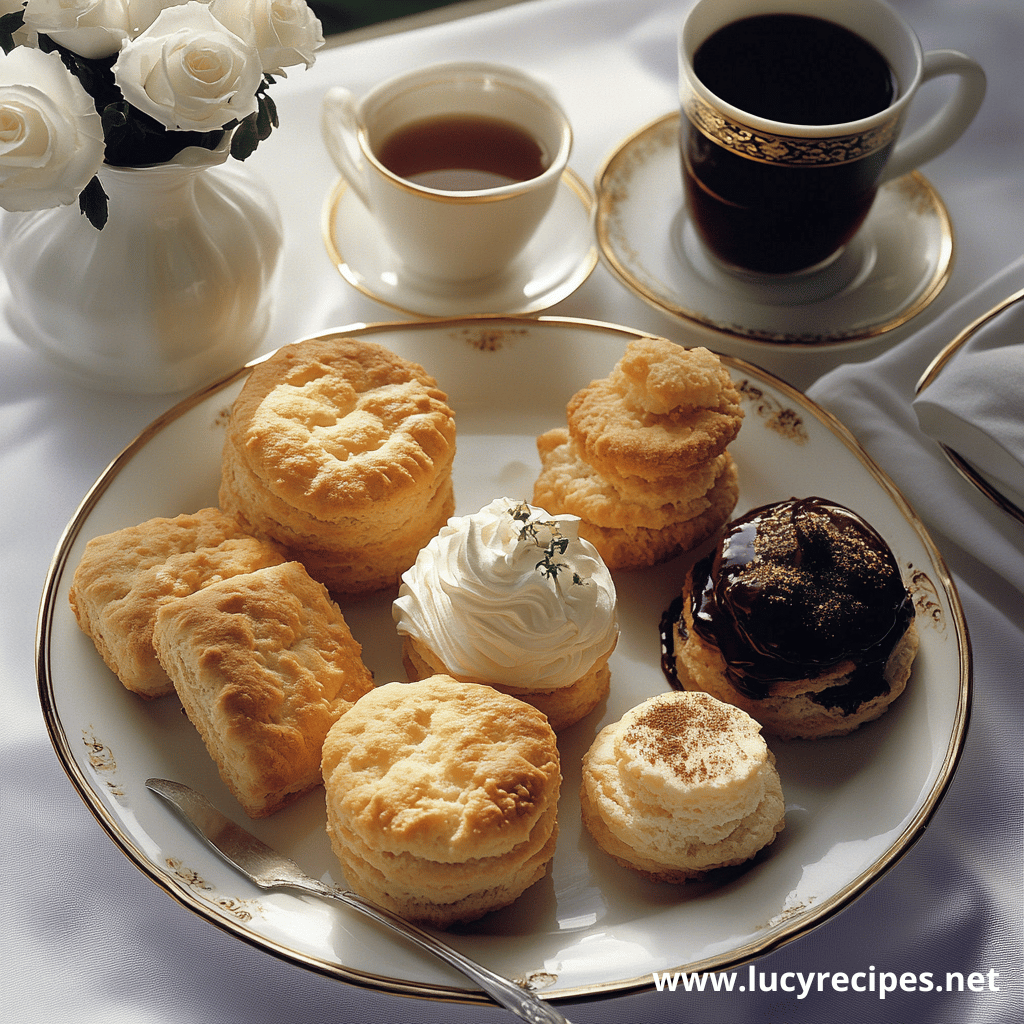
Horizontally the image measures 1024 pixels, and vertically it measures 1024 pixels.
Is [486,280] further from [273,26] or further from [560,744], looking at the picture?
[560,744]

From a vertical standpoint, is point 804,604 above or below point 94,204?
below

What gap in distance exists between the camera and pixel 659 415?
2109 mm

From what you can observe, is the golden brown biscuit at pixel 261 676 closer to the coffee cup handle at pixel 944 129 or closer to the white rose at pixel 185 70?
the white rose at pixel 185 70

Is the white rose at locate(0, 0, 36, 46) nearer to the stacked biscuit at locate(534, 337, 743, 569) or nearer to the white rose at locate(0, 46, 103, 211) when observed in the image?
the white rose at locate(0, 46, 103, 211)

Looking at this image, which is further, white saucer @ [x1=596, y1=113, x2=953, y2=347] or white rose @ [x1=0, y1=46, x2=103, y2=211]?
white saucer @ [x1=596, y1=113, x2=953, y2=347]

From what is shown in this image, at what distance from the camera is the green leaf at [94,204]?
6.42 ft

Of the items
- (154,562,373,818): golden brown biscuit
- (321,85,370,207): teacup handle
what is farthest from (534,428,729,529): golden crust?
(321,85,370,207): teacup handle

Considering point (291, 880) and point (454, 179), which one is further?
point (454, 179)

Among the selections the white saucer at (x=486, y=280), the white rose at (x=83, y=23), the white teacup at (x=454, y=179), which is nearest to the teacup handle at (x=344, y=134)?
the white teacup at (x=454, y=179)

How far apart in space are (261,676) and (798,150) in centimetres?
157

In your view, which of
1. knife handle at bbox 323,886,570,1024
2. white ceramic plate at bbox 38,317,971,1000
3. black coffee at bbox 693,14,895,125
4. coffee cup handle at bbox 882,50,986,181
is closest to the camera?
knife handle at bbox 323,886,570,1024

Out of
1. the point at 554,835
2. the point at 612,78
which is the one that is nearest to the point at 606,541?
the point at 554,835

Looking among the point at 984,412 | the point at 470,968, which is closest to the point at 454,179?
the point at 984,412

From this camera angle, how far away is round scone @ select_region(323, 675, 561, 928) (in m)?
1.60
